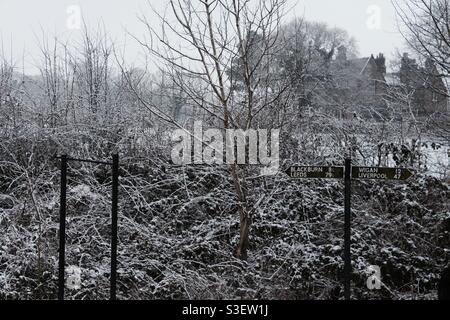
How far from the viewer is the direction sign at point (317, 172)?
212 inches

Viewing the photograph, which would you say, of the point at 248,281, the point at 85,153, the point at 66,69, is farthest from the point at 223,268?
the point at 66,69

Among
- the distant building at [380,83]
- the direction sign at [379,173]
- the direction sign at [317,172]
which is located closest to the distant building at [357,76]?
the distant building at [380,83]

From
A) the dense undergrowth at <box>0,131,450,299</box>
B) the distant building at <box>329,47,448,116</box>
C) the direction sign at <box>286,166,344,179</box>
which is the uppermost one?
the distant building at <box>329,47,448,116</box>

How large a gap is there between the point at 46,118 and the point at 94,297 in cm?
505

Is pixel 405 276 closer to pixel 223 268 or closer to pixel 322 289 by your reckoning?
pixel 322 289

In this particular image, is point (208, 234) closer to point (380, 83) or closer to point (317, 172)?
point (317, 172)

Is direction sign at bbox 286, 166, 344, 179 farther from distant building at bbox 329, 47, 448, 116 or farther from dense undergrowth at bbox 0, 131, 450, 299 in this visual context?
distant building at bbox 329, 47, 448, 116

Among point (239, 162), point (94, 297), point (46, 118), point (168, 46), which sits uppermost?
point (168, 46)

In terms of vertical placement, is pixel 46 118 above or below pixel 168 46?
below

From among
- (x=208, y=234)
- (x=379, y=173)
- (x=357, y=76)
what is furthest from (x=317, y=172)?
(x=357, y=76)

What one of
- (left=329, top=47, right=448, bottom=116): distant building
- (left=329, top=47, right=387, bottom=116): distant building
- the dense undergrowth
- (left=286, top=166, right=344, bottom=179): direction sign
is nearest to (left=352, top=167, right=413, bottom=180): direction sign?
(left=286, top=166, right=344, bottom=179): direction sign

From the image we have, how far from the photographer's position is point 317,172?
5.45 metres

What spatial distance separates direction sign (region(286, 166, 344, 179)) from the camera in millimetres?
5395
